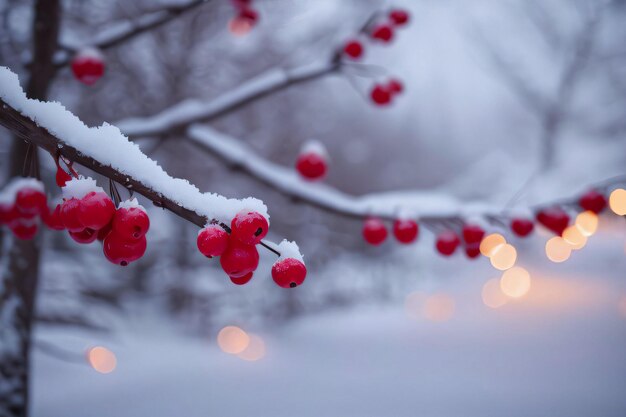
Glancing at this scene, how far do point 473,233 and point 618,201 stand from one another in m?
0.73

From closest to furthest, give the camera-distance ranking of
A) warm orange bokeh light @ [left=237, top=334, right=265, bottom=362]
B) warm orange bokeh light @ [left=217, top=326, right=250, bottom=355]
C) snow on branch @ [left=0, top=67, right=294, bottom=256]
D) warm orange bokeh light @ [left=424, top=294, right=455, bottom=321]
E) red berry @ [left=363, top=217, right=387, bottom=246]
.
→ snow on branch @ [left=0, top=67, right=294, bottom=256]
red berry @ [left=363, top=217, right=387, bottom=246]
warm orange bokeh light @ [left=237, top=334, right=265, bottom=362]
warm orange bokeh light @ [left=217, top=326, right=250, bottom=355]
warm orange bokeh light @ [left=424, top=294, right=455, bottom=321]

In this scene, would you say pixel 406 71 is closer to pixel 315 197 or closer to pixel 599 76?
pixel 599 76

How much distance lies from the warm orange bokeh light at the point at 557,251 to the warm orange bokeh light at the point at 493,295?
696 millimetres

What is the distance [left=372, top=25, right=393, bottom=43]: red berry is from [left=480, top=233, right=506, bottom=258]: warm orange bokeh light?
109 cm

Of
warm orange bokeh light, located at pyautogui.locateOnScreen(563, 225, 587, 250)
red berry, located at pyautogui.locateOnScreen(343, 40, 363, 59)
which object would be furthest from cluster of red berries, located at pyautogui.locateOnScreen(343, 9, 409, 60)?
warm orange bokeh light, located at pyautogui.locateOnScreen(563, 225, 587, 250)

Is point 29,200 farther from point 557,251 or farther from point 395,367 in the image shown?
point 557,251

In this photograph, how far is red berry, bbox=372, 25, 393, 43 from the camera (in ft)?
6.23

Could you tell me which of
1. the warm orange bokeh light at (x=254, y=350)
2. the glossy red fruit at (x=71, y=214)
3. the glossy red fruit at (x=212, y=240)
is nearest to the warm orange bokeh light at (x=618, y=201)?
the glossy red fruit at (x=212, y=240)

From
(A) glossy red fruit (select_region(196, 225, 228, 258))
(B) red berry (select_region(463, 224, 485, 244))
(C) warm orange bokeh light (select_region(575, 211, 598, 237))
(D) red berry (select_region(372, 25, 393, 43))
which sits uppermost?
(D) red berry (select_region(372, 25, 393, 43))

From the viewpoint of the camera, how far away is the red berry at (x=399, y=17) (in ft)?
6.18

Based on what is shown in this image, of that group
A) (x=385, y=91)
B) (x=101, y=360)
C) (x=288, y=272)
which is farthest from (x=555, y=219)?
(x=101, y=360)

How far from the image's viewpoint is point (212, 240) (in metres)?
0.70

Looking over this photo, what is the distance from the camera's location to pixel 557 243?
4.54 meters

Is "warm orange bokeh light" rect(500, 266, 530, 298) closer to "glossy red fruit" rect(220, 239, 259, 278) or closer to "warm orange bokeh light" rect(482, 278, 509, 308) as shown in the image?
"warm orange bokeh light" rect(482, 278, 509, 308)
